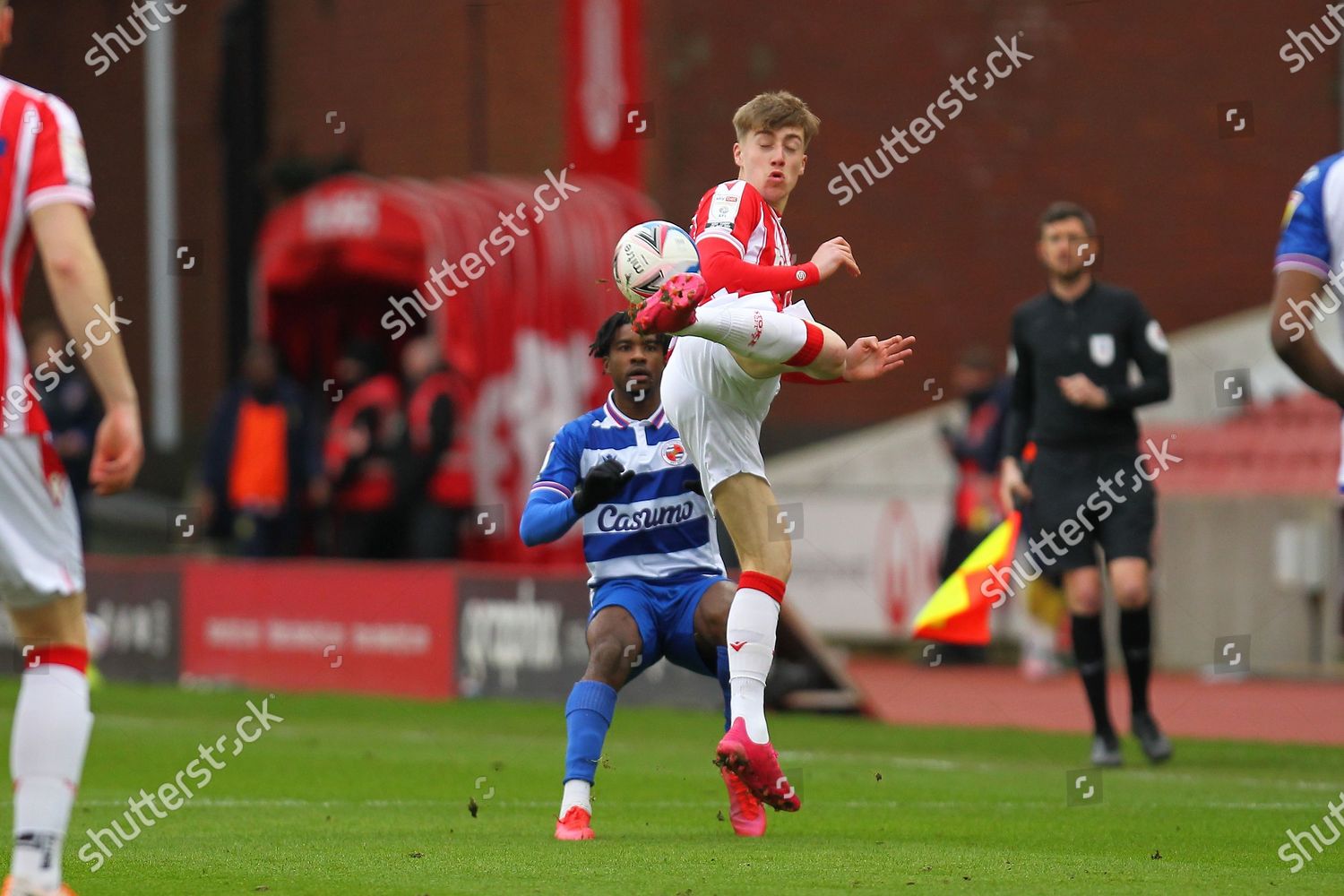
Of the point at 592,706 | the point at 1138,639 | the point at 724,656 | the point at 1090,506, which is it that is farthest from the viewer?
the point at 1138,639

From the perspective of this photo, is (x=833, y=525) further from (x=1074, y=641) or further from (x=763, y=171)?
(x=763, y=171)

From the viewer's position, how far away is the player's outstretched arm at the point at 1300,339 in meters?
5.54

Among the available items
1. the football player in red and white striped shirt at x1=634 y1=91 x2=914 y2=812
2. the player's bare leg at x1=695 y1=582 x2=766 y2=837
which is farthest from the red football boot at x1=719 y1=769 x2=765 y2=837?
the football player in red and white striped shirt at x1=634 y1=91 x2=914 y2=812

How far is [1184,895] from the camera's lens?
5.45 m

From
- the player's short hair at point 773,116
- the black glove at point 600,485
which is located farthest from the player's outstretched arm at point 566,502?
the player's short hair at point 773,116

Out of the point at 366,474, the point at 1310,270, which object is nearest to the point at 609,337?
the point at 1310,270

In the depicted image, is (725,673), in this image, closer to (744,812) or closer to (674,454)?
(744,812)

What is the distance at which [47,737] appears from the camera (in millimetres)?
4785

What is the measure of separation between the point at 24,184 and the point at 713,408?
105 inches

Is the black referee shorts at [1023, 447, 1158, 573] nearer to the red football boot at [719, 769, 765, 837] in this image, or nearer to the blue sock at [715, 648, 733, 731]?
the blue sock at [715, 648, 733, 731]

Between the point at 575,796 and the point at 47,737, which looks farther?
the point at 575,796

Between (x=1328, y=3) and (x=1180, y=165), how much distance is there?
225 cm

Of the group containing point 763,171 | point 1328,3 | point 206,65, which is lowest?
point 763,171

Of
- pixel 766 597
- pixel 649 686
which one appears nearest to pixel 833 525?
pixel 649 686
